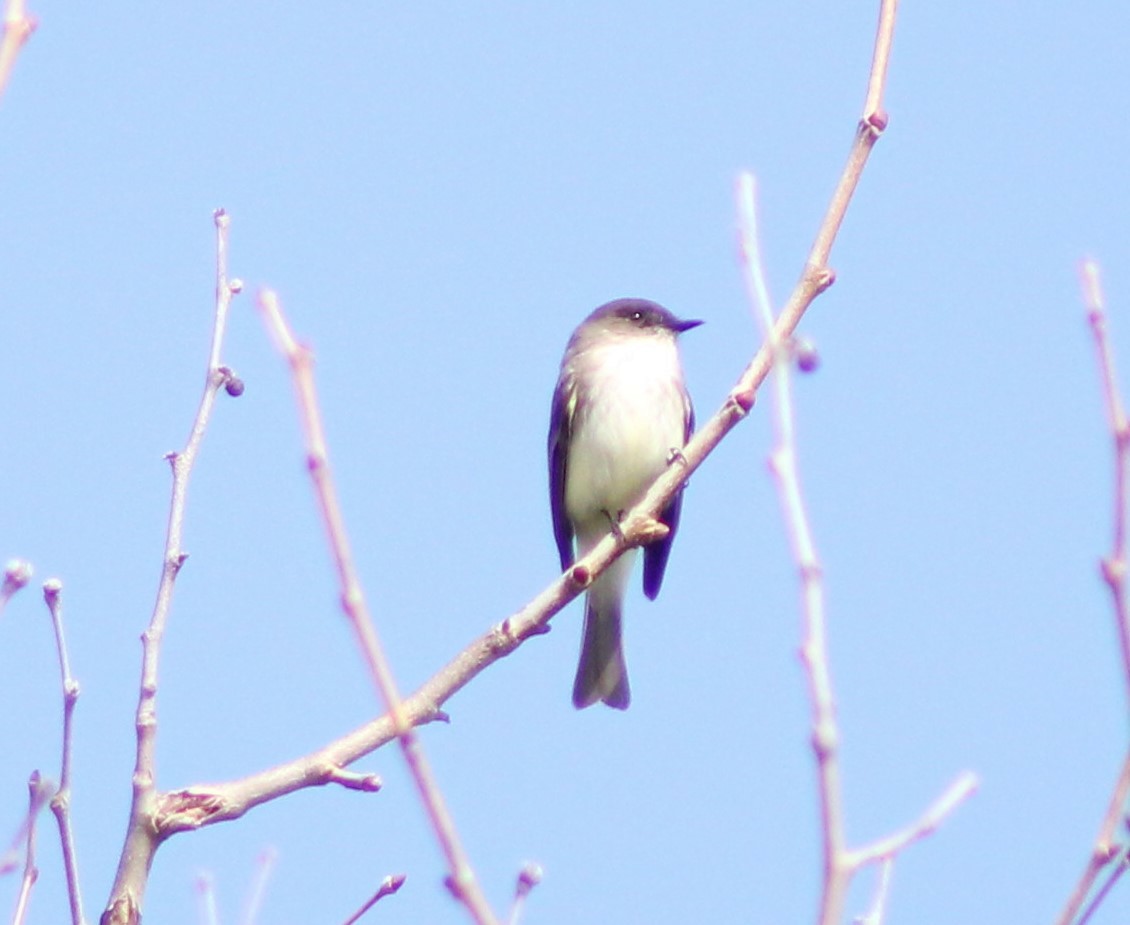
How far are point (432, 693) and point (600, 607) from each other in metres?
4.81

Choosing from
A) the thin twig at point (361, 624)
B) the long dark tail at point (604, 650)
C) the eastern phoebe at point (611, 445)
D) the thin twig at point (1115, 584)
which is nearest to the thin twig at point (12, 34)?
the thin twig at point (361, 624)

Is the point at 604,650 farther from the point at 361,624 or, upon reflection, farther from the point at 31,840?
the point at 361,624

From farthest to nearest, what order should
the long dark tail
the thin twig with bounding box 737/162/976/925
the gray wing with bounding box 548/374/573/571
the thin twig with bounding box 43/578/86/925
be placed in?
the gray wing with bounding box 548/374/573/571 → the long dark tail → the thin twig with bounding box 43/578/86/925 → the thin twig with bounding box 737/162/976/925

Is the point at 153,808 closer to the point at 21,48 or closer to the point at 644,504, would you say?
the point at 644,504

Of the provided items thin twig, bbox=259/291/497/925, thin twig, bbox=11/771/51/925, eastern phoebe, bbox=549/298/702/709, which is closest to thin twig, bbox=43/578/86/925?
thin twig, bbox=11/771/51/925

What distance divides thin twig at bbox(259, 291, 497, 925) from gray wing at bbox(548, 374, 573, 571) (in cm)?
650

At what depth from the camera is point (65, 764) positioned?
9.83 feet

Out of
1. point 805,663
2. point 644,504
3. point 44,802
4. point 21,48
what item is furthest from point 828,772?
point 644,504

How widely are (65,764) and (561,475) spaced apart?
5317 millimetres

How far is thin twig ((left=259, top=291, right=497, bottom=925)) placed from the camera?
5.28ft

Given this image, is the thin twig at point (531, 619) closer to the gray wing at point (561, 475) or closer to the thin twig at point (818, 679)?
the thin twig at point (818, 679)

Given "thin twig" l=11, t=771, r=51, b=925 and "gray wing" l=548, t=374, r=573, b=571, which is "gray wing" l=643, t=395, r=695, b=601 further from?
"thin twig" l=11, t=771, r=51, b=925

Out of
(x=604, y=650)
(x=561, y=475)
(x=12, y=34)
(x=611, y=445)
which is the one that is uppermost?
(x=12, y=34)

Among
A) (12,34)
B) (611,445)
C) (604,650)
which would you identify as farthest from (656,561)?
(12,34)
